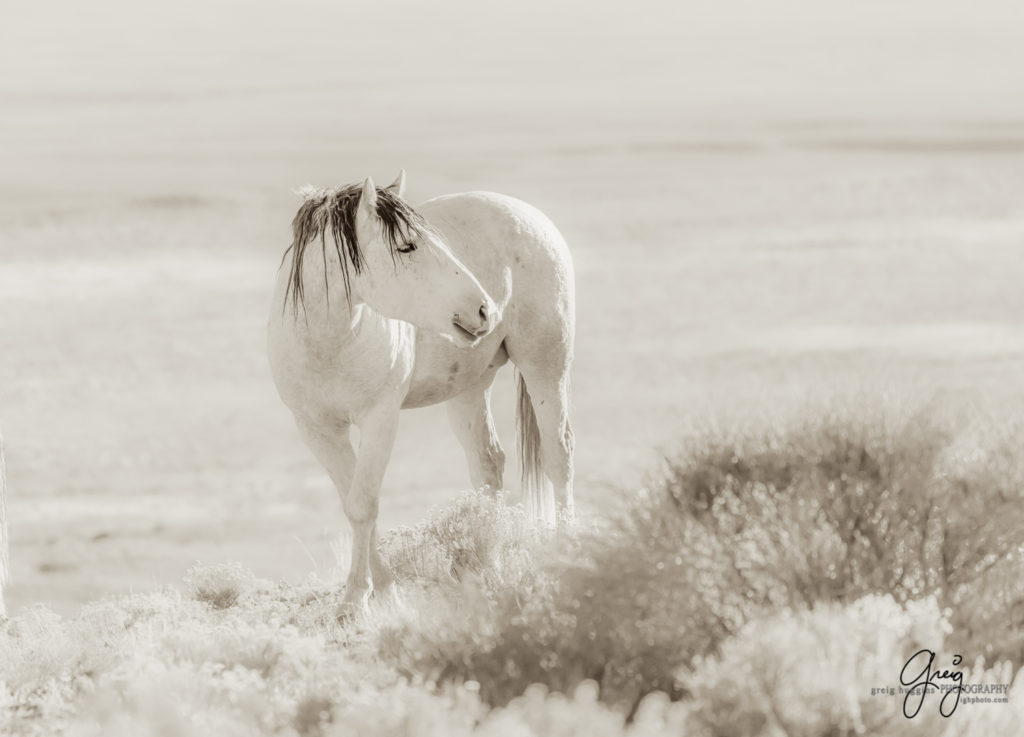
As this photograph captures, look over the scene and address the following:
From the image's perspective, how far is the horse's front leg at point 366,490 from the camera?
8281mm

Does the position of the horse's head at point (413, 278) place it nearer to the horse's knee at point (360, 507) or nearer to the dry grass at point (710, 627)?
the horse's knee at point (360, 507)

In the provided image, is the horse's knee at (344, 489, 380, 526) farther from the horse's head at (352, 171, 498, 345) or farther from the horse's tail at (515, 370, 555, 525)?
the horse's tail at (515, 370, 555, 525)

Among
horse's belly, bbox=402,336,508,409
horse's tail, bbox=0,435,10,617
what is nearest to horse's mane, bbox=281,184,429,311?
horse's belly, bbox=402,336,508,409

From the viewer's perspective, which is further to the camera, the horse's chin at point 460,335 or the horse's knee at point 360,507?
the horse's knee at point 360,507

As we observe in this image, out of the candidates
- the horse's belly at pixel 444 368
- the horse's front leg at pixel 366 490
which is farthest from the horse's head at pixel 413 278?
the horse's belly at pixel 444 368

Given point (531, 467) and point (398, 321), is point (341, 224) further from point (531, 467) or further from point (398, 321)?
point (531, 467)

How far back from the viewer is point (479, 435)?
10.3m

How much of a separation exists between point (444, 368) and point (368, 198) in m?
1.56

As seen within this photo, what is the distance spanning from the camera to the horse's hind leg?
10273 millimetres

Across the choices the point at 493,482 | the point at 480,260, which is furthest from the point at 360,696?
the point at 493,482

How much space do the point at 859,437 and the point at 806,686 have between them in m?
1.60

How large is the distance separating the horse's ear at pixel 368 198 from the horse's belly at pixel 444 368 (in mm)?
1253

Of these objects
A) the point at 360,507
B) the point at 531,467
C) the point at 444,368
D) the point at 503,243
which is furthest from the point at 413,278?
the point at 531,467

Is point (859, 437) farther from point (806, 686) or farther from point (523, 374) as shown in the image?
point (523, 374)
